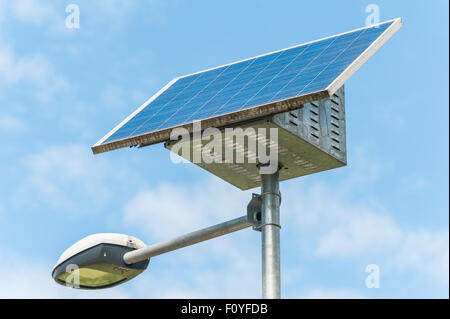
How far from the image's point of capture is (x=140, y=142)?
2180 centimetres

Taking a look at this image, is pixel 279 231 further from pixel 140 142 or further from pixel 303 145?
pixel 140 142

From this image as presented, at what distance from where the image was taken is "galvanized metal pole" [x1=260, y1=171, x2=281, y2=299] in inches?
787

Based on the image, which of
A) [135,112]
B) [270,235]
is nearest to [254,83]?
[135,112]

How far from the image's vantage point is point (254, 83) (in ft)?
74.1

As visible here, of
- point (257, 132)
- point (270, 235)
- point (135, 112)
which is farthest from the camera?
point (135, 112)

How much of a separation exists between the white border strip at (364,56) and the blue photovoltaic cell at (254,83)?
11cm

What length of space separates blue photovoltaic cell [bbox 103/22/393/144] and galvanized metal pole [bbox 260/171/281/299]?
1837mm

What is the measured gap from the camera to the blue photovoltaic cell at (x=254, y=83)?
20.8 meters

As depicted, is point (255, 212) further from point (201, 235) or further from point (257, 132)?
point (257, 132)

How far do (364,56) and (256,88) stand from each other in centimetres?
225

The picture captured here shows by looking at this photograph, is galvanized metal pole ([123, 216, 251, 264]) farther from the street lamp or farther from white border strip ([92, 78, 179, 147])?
white border strip ([92, 78, 179, 147])

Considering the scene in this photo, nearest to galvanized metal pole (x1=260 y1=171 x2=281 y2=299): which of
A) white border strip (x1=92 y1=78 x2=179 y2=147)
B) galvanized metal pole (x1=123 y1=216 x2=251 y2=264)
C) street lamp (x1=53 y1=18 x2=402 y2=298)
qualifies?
street lamp (x1=53 y1=18 x2=402 y2=298)

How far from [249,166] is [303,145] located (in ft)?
4.72

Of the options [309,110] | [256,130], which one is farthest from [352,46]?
[256,130]
